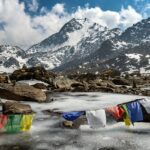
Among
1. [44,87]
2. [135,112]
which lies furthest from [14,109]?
[44,87]

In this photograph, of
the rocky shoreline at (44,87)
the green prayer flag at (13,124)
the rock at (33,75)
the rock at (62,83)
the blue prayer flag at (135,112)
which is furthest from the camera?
the rock at (33,75)

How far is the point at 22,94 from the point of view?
39.8 metres

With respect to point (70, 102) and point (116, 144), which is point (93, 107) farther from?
point (116, 144)

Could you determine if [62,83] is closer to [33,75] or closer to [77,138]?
[33,75]

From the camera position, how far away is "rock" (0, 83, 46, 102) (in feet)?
128

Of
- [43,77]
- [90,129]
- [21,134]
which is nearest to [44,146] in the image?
[21,134]

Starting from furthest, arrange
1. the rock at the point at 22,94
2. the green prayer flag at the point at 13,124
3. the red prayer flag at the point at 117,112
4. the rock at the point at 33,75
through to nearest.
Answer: the rock at the point at 33,75 → the rock at the point at 22,94 → the red prayer flag at the point at 117,112 → the green prayer flag at the point at 13,124

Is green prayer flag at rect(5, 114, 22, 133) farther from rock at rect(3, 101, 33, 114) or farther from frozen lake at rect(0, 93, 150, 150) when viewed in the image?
rock at rect(3, 101, 33, 114)

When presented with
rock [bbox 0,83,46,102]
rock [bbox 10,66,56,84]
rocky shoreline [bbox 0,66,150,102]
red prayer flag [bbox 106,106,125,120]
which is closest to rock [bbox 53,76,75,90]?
rocky shoreline [bbox 0,66,150,102]

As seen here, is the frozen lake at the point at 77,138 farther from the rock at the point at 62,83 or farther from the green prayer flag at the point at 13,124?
the rock at the point at 62,83

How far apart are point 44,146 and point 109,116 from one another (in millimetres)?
8531

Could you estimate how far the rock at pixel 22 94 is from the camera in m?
39.1

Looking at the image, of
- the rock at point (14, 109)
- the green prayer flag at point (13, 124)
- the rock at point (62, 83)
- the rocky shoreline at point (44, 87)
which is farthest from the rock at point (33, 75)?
the green prayer flag at point (13, 124)

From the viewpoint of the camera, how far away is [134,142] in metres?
20.9
